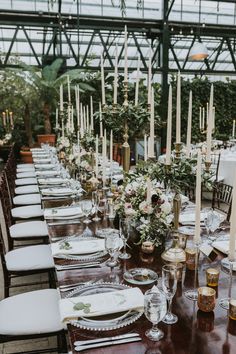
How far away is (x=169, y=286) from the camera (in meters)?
1.43

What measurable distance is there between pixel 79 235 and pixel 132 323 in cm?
101

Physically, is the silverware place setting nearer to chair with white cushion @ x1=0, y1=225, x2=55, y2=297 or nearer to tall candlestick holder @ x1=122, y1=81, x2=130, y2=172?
chair with white cushion @ x1=0, y1=225, x2=55, y2=297

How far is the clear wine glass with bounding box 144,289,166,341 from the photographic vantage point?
1.32m

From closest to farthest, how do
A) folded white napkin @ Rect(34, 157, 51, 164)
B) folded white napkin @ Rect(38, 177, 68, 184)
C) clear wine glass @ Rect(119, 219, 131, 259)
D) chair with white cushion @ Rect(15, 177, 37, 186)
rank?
1. clear wine glass @ Rect(119, 219, 131, 259)
2. folded white napkin @ Rect(38, 177, 68, 184)
3. chair with white cushion @ Rect(15, 177, 37, 186)
4. folded white napkin @ Rect(34, 157, 51, 164)

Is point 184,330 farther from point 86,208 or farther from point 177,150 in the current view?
point 86,208

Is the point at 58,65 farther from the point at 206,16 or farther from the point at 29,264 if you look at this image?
the point at 29,264

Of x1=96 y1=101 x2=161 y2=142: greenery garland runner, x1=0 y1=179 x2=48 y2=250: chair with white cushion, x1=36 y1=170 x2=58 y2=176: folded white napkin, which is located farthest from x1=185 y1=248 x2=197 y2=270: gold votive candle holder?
x1=36 y1=170 x2=58 y2=176: folded white napkin

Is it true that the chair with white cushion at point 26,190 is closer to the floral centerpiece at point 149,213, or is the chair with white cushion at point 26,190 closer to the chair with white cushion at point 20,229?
the chair with white cushion at point 20,229

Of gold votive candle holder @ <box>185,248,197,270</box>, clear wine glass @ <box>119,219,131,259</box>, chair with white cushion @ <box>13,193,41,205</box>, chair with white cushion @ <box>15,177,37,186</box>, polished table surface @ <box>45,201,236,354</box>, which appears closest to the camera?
polished table surface @ <box>45,201,236,354</box>

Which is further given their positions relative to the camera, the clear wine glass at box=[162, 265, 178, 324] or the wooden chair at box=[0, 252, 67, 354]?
the wooden chair at box=[0, 252, 67, 354]

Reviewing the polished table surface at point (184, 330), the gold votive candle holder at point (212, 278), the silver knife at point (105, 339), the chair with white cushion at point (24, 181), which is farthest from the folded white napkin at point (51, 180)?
the silver knife at point (105, 339)

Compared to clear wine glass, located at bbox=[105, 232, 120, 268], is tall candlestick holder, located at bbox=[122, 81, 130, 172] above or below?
above

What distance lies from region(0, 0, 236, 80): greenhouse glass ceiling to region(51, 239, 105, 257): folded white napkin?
858 cm

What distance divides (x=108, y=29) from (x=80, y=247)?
30.9ft
